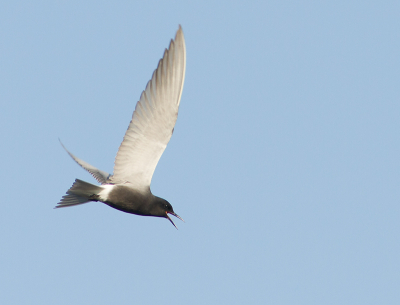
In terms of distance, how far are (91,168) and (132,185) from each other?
94.5 inches

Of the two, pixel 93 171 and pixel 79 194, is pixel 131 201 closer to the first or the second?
pixel 79 194

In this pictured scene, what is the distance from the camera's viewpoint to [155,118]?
1171 centimetres

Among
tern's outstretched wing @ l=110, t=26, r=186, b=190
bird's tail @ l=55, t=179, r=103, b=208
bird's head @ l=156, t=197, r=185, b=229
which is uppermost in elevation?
tern's outstretched wing @ l=110, t=26, r=186, b=190

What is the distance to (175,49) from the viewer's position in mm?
11305

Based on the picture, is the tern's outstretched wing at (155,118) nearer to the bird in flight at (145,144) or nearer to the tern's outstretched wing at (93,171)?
the bird in flight at (145,144)

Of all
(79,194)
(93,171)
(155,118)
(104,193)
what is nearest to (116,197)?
(104,193)

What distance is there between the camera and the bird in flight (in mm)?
11453

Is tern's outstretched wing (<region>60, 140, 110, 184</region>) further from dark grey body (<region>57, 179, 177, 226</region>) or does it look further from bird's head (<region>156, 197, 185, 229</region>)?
bird's head (<region>156, 197, 185, 229</region>)

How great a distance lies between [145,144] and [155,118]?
1.80ft

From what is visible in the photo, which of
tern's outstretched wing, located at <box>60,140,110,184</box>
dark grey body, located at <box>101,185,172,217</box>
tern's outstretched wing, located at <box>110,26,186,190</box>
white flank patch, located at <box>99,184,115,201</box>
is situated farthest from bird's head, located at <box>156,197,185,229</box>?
tern's outstretched wing, located at <box>60,140,110,184</box>

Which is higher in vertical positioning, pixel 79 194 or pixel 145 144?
pixel 145 144

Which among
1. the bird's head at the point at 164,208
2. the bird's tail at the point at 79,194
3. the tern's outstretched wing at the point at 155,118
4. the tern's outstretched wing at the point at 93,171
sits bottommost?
the bird's tail at the point at 79,194

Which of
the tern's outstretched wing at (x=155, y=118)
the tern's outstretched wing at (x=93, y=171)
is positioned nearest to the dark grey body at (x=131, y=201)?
the tern's outstretched wing at (x=155, y=118)

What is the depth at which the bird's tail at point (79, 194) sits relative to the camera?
1190 centimetres
